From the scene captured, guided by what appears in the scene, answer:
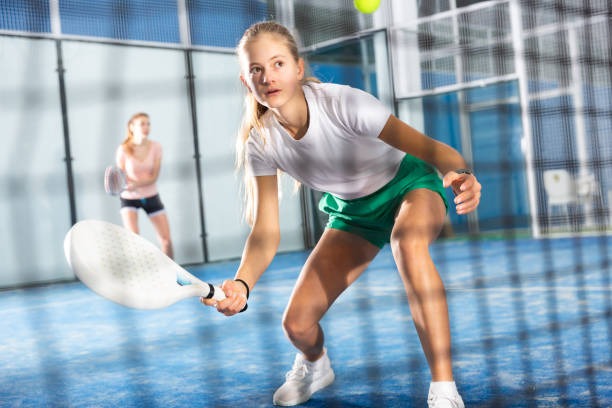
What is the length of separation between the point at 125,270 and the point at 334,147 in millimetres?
624

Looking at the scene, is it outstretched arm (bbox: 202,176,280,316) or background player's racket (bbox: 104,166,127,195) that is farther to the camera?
background player's racket (bbox: 104,166,127,195)

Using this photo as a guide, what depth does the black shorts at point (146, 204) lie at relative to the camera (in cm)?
501

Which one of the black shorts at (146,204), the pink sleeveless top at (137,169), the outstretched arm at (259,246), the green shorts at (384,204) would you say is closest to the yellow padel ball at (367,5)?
the pink sleeveless top at (137,169)

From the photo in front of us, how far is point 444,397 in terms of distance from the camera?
1.60 m

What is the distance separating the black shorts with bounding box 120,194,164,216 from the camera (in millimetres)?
5008

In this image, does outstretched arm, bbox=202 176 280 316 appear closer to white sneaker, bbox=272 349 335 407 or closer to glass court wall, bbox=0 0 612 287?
white sneaker, bbox=272 349 335 407

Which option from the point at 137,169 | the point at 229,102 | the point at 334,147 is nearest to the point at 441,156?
the point at 334,147

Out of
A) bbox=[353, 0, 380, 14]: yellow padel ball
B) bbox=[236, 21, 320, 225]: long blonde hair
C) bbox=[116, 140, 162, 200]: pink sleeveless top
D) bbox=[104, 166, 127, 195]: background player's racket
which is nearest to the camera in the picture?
bbox=[236, 21, 320, 225]: long blonde hair

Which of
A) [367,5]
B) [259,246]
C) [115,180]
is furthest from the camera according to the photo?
[115,180]

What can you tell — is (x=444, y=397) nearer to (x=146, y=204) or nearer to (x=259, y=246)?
(x=259, y=246)

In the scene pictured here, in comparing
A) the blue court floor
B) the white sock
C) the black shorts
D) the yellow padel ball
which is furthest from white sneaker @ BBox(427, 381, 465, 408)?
the black shorts

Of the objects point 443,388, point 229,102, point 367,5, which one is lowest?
point 443,388

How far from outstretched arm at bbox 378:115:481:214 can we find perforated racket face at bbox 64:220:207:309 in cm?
51

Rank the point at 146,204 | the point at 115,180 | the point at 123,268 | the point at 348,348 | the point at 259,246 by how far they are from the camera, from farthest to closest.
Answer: the point at 146,204
the point at 115,180
the point at 348,348
the point at 259,246
the point at 123,268
